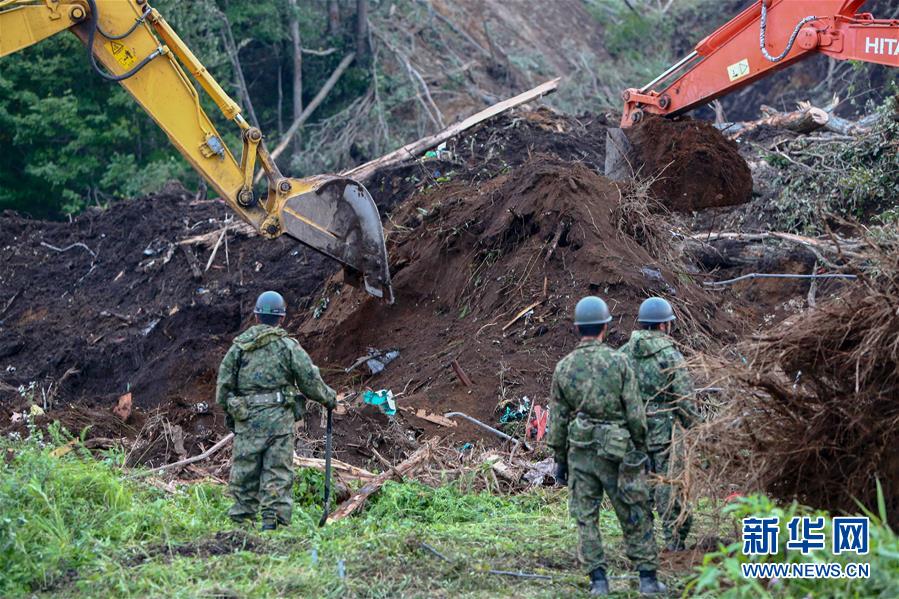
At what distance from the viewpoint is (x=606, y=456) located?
21.9 feet

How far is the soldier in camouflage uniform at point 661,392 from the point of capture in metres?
7.45

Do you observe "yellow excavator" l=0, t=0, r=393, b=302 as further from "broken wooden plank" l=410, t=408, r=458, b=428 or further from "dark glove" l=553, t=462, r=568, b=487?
"dark glove" l=553, t=462, r=568, b=487

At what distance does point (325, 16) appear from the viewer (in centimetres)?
2867

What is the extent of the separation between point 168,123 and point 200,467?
4120 millimetres

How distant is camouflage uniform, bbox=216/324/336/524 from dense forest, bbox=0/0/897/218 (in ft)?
56.3

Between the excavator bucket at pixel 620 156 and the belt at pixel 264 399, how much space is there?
747 cm

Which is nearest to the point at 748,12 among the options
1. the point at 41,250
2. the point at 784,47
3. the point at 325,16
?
the point at 784,47

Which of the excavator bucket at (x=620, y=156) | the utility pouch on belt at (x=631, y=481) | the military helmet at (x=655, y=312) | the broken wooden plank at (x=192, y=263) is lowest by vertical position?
the utility pouch on belt at (x=631, y=481)

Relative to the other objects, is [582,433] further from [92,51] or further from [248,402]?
[92,51]


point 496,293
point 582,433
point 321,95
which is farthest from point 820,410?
point 321,95

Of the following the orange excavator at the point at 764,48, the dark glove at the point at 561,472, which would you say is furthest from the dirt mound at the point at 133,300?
the orange excavator at the point at 764,48

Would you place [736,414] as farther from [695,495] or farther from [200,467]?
[200,467]

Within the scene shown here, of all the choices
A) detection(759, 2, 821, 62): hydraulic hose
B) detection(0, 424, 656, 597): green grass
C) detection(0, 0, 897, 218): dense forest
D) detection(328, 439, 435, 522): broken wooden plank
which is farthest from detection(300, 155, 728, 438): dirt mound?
detection(0, 0, 897, 218): dense forest

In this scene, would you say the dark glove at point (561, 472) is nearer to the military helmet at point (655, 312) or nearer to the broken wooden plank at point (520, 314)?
the military helmet at point (655, 312)
